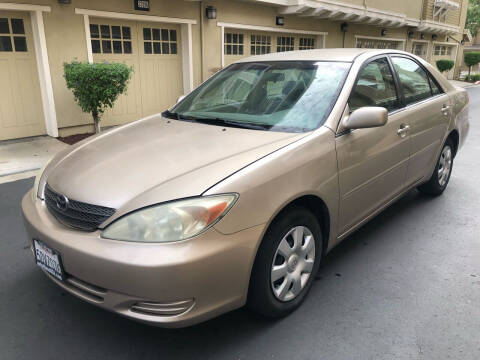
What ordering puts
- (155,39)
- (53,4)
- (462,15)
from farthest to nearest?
(462,15), (155,39), (53,4)

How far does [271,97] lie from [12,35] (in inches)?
233

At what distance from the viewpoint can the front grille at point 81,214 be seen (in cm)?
213

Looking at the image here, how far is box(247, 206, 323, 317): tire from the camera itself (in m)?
2.30

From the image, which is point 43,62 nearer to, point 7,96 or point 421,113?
point 7,96

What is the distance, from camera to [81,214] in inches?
86.6

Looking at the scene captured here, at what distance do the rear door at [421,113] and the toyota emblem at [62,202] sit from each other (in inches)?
108

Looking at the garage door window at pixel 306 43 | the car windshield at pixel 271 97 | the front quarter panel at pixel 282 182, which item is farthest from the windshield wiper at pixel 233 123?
the garage door window at pixel 306 43

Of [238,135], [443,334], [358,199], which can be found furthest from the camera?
[358,199]

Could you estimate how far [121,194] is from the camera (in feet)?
7.13

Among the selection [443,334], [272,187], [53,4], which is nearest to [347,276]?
[443,334]

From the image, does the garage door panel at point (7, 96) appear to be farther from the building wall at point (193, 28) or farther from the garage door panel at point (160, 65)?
the garage door panel at point (160, 65)

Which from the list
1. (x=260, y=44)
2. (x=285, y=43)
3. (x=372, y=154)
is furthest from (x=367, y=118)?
(x=285, y=43)

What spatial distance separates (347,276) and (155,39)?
7.68 m

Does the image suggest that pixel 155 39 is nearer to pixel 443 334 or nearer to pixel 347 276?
pixel 347 276
